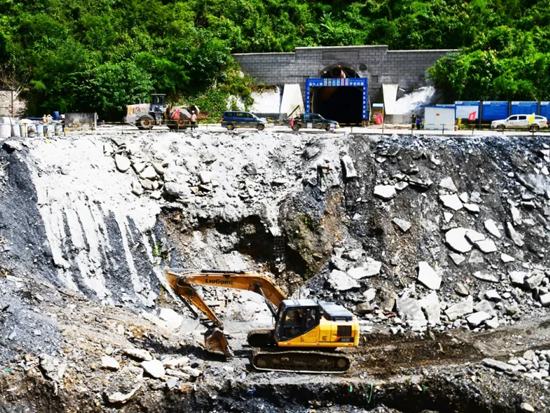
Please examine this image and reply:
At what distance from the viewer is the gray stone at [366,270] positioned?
1950 centimetres

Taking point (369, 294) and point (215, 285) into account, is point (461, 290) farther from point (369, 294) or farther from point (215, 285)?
point (215, 285)

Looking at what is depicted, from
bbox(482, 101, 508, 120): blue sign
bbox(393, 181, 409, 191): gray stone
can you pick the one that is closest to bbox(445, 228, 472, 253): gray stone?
bbox(393, 181, 409, 191): gray stone

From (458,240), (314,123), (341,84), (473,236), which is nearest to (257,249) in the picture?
(458,240)

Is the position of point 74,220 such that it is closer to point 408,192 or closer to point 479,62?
point 408,192

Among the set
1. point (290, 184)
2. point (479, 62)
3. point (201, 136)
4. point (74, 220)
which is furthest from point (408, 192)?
point (479, 62)

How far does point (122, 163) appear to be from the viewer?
20.8m

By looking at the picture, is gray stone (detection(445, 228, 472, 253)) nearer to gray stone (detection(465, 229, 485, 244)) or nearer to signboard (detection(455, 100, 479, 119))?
gray stone (detection(465, 229, 485, 244))

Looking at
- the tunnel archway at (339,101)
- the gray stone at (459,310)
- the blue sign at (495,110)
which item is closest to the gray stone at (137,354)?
the gray stone at (459,310)

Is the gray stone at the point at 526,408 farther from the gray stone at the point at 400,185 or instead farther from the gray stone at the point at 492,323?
the gray stone at the point at 400,185

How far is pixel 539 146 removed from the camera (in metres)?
23.7

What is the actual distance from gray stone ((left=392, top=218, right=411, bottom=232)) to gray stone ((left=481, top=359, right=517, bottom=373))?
623cm

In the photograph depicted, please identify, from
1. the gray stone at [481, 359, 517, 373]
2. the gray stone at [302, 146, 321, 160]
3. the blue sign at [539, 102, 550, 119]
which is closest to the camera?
the gray stone at [481, 359, 517, 373]

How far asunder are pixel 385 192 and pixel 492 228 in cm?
379

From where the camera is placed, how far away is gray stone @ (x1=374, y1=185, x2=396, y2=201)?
21.3m
